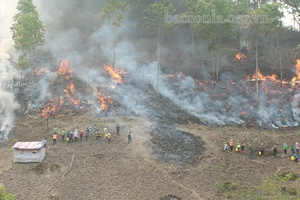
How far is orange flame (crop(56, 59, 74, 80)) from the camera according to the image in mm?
44400

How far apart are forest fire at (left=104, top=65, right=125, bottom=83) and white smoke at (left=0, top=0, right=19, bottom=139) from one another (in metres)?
12.5

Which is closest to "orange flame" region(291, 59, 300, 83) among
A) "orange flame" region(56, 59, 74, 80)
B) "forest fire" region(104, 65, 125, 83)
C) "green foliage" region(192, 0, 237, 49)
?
"green foliage" region(192, 0, 237, 49)

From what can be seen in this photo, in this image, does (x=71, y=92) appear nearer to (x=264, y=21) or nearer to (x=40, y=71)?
(x=40, y=71)

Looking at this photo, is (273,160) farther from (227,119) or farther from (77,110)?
(77,110)

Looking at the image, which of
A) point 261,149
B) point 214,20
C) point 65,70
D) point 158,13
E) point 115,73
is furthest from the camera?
point 115,73

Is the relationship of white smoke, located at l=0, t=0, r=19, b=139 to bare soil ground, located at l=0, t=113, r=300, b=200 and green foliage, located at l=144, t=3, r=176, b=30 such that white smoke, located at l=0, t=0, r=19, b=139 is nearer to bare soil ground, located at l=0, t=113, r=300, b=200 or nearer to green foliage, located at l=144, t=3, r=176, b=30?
bare soil ground, located at l=0, t=113, r=300, b=200

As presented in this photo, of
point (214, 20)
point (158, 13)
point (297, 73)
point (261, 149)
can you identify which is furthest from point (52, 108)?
point (297, 73)

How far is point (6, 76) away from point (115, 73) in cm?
1429

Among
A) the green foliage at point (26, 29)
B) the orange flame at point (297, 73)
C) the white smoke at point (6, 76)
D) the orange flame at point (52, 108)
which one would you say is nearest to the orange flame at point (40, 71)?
the white smoke at point (6, 76)

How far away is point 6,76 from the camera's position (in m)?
42.4

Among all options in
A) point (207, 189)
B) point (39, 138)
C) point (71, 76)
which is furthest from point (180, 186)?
point (71, 76)

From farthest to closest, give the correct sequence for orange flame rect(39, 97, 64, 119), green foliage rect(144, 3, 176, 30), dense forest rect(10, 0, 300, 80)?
dense forest rect(10, 0, 300, 80) < green foliage rect(144, 3, 176, 30) < orange flame rect(39, 97, 64, 119)

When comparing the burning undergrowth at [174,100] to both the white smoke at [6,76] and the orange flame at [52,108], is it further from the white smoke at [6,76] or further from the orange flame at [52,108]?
the white smoke at [6,76]

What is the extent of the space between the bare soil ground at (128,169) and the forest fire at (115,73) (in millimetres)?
12900
